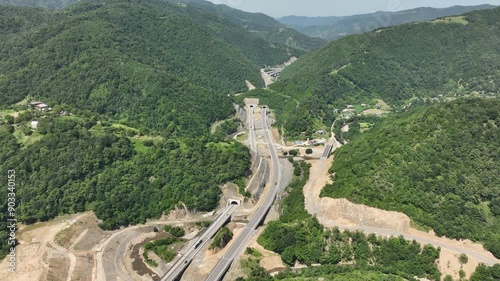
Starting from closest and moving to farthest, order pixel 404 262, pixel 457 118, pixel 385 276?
pixel 385 276 → pixel 404 262 → pixel 457 118

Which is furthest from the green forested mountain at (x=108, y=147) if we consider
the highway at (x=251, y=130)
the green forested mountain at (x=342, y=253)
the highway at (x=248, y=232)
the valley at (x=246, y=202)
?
the green forested mountain at (x=342, y=253)

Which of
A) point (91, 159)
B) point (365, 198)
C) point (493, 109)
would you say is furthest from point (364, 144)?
point (91, 159)

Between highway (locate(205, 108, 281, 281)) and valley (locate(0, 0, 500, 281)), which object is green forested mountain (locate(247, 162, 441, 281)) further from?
highway (locate(205, 108, 281, 281))

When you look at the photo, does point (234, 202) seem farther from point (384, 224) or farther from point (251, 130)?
point (251, 130)

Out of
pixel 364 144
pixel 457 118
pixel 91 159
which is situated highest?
pixel 457 118

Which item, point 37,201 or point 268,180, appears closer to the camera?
point 37,201

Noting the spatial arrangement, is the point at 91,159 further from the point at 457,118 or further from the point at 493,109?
the point at 493,109

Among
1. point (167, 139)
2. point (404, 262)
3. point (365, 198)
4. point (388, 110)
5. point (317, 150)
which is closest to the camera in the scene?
point (404, 262)

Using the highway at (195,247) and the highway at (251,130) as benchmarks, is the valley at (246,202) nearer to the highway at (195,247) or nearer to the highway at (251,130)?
the highway at (195,247)
